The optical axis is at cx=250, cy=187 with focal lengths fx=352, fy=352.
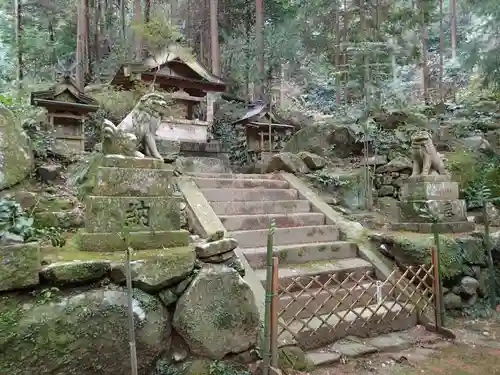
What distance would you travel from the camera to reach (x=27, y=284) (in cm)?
268

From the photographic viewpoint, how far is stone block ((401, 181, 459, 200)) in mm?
6082

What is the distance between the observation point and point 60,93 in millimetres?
9727

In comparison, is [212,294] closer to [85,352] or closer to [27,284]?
[85,352]

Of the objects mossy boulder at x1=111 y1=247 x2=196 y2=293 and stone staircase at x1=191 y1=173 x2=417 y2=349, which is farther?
stone staircase at x1=191 y1=173 x2=417 y2=349

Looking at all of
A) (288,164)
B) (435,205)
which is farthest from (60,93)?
(435,205)

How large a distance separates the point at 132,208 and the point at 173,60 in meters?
9.70

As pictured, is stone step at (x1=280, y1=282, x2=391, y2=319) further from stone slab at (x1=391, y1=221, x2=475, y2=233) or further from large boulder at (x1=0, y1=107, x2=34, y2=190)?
large boulder at (x1=0, y1=107, x2=34, y2=190)

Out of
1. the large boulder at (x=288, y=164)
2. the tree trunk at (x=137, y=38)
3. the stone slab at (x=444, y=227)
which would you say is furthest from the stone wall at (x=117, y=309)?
the tree trunk at (x=137, y=38)

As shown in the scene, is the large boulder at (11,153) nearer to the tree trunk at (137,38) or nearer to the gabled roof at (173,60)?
the gabled roof at (173,60)

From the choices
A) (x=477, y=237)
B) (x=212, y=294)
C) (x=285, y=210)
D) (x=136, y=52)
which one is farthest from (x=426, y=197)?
(x=136, y=52)

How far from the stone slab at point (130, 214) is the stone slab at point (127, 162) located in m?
0.35

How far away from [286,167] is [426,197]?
3.11 meters

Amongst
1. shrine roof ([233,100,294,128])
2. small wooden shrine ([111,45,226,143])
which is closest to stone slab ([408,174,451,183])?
shrine roof ([233,100,294,128])

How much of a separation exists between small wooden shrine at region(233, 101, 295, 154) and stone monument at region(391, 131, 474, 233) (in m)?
6.26
